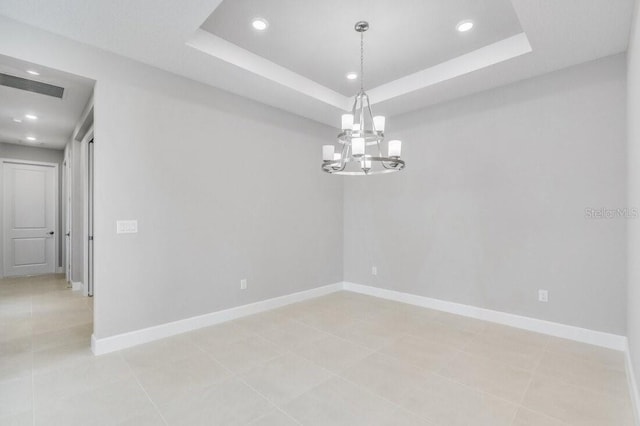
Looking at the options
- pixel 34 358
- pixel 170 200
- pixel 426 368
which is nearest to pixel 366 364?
pixel 426 368

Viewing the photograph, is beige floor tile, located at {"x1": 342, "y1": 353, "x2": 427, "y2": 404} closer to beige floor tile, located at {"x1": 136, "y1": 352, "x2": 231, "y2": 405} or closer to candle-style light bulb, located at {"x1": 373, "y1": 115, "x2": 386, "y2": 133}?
beige floor tile, located at {"x1": 136, "y1": 352, "x2": 231, "y2": 405}

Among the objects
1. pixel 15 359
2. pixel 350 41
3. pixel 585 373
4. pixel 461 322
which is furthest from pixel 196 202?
pixel 585 373

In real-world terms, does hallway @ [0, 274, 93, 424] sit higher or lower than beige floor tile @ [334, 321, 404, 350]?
higher

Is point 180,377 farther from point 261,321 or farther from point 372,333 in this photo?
point 372,333

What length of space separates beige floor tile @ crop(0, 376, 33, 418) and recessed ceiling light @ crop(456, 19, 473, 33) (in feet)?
14.6

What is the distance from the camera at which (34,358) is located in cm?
273

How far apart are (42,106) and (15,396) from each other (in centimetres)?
382

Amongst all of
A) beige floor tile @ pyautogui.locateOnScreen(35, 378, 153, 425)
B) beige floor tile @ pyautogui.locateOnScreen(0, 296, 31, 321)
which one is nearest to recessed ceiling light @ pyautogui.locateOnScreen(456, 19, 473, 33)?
beige floor tile @ pyautogui.locateOnScreen(35, 378, 153, 425)

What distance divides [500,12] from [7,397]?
4.80 meters

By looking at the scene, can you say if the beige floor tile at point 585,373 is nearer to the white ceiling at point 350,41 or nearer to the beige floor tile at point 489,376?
the beige floor tile at point 489,376

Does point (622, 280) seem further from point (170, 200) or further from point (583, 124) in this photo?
point (170, 200)

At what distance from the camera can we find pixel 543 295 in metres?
3.38

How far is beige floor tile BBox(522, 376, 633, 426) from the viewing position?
1.92 m

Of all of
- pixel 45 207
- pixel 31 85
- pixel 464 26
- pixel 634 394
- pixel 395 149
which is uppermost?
pixel 464 26
